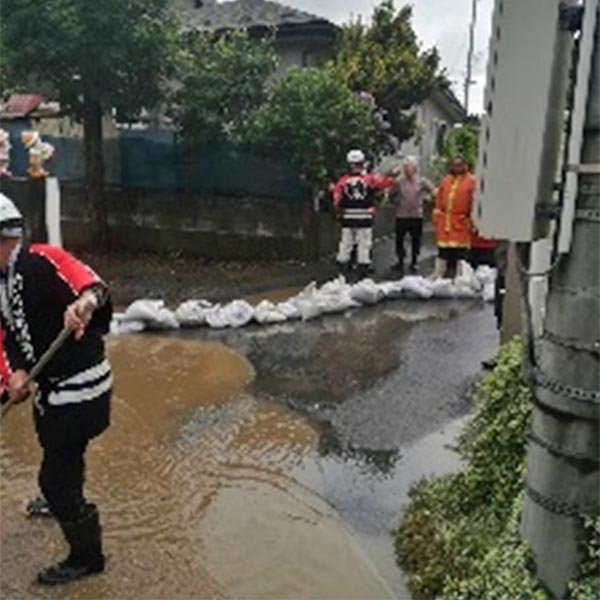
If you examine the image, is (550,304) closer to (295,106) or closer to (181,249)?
(295,106)

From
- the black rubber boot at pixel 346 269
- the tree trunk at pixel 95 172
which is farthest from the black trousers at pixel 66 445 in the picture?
the tree trunk at pixel 95 172

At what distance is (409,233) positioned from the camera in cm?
1255

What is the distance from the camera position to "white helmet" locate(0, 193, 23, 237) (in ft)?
11.9

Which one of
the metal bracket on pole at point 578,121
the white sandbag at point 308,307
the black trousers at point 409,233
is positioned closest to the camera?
the metal bracket on pole at point 578,121

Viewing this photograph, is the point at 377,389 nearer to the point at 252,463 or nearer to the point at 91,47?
the point at 252,463

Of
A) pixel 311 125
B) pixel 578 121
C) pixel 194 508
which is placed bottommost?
pixel 194 508

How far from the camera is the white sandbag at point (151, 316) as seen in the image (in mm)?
8320

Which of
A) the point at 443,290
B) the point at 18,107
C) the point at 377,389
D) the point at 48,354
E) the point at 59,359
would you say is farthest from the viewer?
the point at 18,107

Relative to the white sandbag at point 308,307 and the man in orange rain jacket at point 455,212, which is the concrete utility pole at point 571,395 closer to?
the white sandbag at point 308,307

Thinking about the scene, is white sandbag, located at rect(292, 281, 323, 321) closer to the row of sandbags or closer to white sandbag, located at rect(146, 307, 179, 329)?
the row of sandbags

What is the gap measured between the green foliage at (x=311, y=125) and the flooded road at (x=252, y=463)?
5.02 m

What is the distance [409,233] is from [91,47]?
17.5 ft

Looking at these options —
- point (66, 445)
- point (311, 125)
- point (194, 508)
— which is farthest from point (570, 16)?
point (311, 125)

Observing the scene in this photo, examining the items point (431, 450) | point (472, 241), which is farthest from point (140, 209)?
point (431, 450)
